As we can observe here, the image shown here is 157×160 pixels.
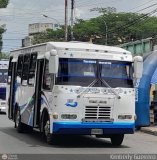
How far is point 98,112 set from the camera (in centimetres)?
1514

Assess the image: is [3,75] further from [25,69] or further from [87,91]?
[87,91]

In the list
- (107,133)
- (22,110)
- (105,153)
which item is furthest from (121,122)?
(22,110)

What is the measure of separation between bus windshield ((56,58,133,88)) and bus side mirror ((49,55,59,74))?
33 cm

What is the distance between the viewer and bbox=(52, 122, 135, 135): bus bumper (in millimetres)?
14841

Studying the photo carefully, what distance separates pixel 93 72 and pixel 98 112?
1.15m

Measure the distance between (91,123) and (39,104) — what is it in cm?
236

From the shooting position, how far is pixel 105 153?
13961mm

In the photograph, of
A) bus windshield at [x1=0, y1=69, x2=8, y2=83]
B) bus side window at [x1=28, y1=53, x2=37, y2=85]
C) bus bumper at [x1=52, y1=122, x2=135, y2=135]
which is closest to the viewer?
bus bumper at [x1=52, y1=122, x2=135, y2=135]

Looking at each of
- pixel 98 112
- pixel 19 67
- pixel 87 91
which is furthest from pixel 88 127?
pixel 19 67

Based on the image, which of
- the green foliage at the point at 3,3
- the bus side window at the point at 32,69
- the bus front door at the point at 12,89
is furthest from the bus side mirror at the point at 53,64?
the green foliage at the point at 3,3

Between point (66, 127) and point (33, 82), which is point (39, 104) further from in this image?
point (66, 127)

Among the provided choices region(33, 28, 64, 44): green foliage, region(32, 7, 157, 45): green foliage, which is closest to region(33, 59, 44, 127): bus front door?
region(32, 7, 157, 45): green foliage

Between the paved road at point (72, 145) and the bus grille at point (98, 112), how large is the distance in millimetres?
869

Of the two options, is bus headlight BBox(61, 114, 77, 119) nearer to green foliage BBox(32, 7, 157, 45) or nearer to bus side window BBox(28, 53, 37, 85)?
bus side window BBox(28, 53, 37, 85)
